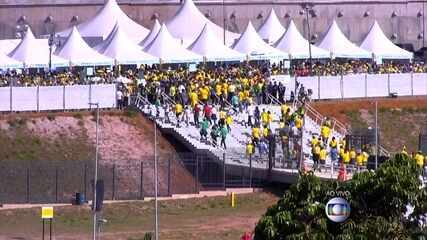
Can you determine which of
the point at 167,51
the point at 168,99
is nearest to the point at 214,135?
the point at 168,99

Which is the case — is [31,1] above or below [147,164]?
above

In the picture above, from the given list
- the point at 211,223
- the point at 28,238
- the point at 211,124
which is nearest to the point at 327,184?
the point at 28,238

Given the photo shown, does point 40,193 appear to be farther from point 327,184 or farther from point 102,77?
point 327,184

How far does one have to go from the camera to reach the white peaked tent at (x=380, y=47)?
92.5 m

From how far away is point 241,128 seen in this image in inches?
3007

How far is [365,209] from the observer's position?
37000 millimetres

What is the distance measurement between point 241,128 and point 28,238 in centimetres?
2056

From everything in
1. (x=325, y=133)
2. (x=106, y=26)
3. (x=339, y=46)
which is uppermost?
(x=106, y=26)

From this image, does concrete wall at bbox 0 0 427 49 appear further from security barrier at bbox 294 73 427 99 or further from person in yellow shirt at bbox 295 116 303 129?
person in yellow shirt at bbox 295 116 303 129

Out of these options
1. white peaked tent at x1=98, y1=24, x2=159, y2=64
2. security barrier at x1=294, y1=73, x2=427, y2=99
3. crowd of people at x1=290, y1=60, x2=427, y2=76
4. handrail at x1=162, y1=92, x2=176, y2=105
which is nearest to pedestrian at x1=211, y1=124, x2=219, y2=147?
handrail at x1=162, y1=92, x2=176, y2=105

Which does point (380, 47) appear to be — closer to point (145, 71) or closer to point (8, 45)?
point (145, 71)

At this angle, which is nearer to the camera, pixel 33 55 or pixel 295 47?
pixel 33 55

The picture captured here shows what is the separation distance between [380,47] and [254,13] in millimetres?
14770

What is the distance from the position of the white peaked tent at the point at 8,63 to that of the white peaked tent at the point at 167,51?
20.5 feet
